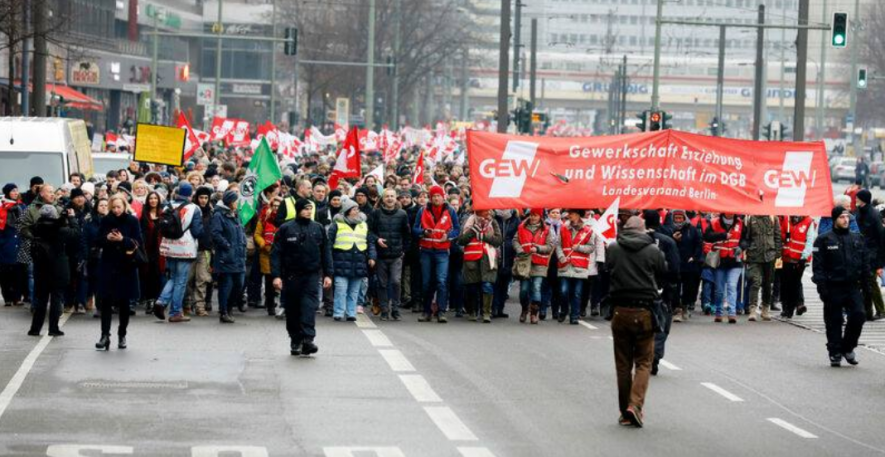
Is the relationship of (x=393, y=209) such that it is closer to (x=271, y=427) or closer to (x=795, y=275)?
(x=795, y=275)

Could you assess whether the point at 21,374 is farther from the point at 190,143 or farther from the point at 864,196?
the point at 190,143

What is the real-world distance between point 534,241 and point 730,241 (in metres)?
2.71

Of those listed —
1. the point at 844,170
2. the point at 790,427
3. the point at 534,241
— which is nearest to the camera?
the point at 790,427

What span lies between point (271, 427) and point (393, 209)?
9.90m

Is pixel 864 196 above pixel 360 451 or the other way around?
above

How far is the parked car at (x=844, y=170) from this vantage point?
89838mm

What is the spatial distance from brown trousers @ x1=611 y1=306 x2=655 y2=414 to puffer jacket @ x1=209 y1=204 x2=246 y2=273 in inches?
332

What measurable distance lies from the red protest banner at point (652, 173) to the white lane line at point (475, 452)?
931 cm

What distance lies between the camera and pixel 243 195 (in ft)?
76.8

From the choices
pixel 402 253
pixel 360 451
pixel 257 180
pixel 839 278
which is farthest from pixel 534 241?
pixel 360 451

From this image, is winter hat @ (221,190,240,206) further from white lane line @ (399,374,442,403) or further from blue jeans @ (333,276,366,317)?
white lane line @ (399,374,442,403)

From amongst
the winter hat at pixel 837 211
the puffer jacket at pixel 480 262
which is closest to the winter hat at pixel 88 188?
the puffer jacket at pixel 480 262

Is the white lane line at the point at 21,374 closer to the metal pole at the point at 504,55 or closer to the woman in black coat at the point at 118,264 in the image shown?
the woman in black coat at the point at 118,264

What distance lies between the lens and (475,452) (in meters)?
12.6
